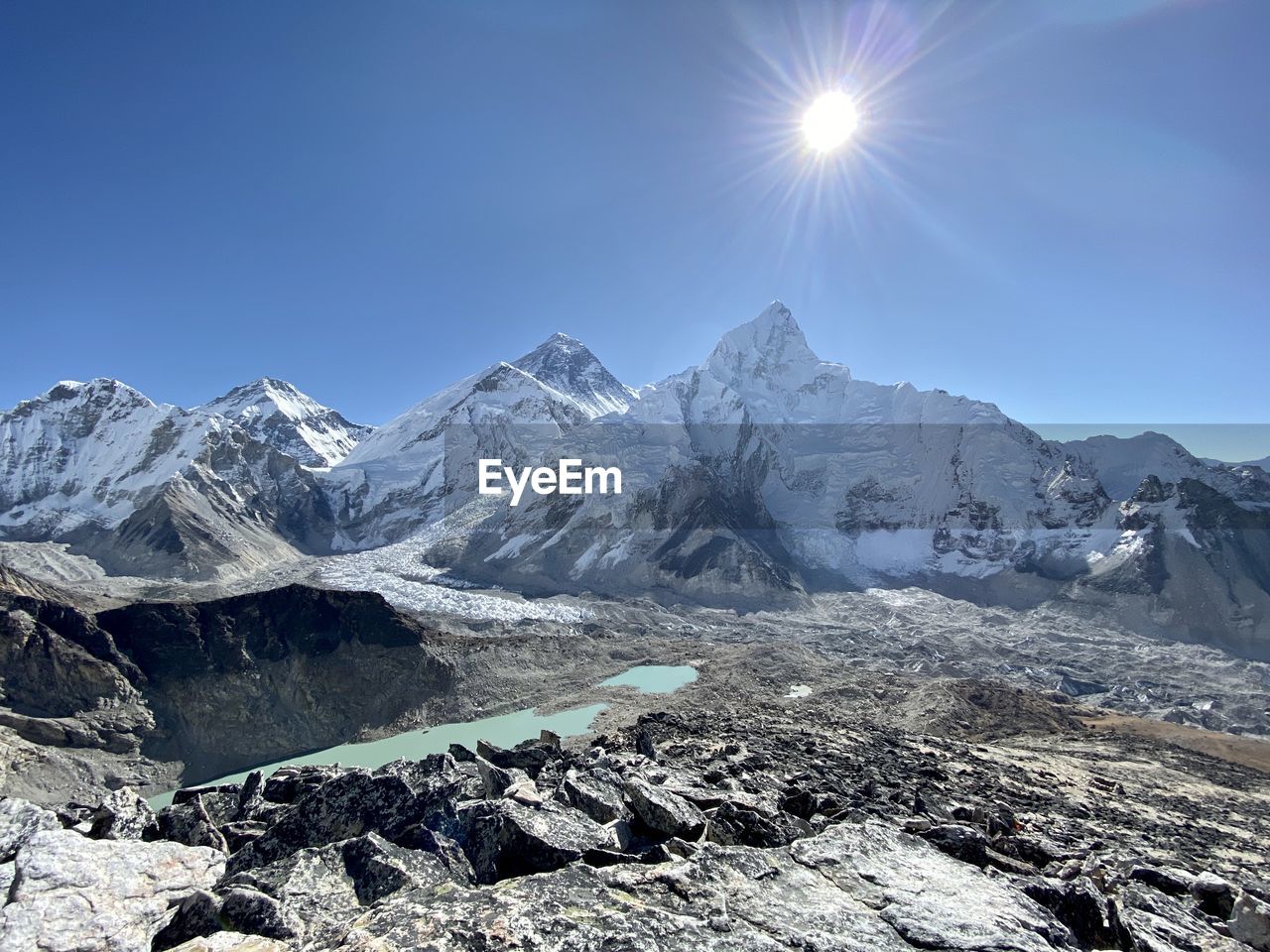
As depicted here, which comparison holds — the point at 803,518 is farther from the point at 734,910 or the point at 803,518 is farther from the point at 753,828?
the point at 734,910

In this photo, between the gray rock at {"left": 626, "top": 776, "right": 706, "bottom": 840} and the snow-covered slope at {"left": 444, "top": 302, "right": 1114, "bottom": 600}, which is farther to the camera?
the snow-covered slope at {"left": 444, "top": 302, "right": 1114, "bottom": 600}

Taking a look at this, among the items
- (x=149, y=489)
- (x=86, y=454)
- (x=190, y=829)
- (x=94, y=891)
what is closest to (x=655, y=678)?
(x=190, y=829)

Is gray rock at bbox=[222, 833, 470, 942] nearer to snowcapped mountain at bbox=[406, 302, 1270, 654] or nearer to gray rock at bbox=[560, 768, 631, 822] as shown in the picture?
gray rock at bbox=[560, 768, 631, 822]

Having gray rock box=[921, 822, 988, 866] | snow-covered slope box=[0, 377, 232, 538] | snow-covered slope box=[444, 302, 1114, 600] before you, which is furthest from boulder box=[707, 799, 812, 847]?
snow-covered slope box=[0, 377, 232, 538]

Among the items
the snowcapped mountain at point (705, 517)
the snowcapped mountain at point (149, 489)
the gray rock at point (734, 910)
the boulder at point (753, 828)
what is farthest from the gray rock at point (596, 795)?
the snowcapped mountain at point (149, 489)

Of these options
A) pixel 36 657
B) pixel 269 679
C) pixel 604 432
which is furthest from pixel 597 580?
pixel 36 657
